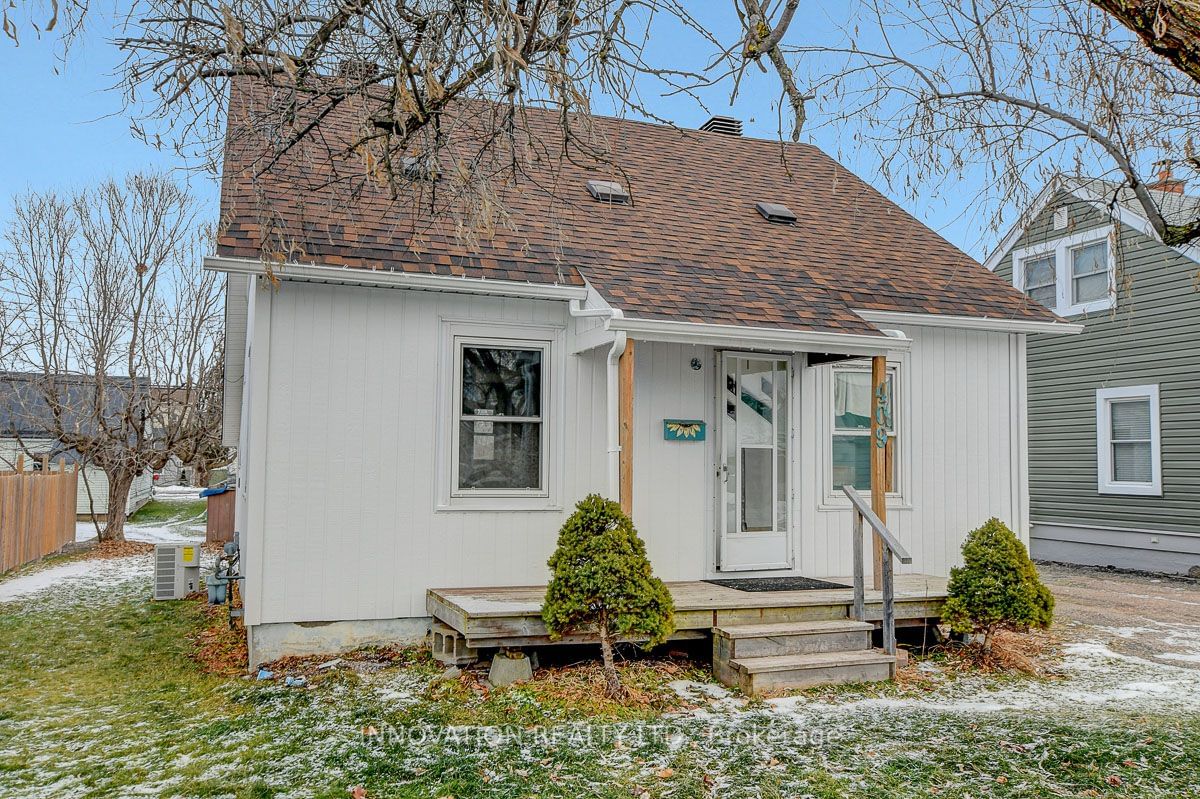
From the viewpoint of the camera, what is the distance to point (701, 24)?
16.4 ft

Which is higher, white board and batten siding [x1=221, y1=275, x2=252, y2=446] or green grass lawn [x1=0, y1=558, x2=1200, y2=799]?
white board and batten siding [x1=221, y1=275, x2=252, y2=446]

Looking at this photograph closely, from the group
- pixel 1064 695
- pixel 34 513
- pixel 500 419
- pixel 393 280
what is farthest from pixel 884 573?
pixel 34 513

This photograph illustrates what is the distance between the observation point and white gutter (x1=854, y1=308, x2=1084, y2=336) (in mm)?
8672

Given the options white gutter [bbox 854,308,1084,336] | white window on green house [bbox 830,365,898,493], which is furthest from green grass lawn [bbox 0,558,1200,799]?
white gutter [bbox 854,308,1084,336]

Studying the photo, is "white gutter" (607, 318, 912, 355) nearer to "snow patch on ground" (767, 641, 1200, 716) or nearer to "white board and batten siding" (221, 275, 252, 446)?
"snow patch on ground" (767, 641, 1200, 716)

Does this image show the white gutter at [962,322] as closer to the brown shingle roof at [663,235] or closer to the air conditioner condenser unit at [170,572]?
the brown shingle roof at [663,235]

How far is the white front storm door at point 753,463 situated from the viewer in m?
8.29

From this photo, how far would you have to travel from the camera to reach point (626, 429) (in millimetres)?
6758

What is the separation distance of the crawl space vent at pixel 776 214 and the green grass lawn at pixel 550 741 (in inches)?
218

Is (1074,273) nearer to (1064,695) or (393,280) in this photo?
(1064,695)

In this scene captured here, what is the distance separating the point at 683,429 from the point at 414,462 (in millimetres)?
2414

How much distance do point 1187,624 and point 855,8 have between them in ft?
25.2

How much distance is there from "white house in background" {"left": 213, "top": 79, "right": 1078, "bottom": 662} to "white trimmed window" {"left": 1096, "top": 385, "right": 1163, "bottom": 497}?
6.01 metres

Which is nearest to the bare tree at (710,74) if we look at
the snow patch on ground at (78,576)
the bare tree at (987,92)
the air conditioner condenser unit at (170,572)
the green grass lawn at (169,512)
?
the bare tree at (987,92)
